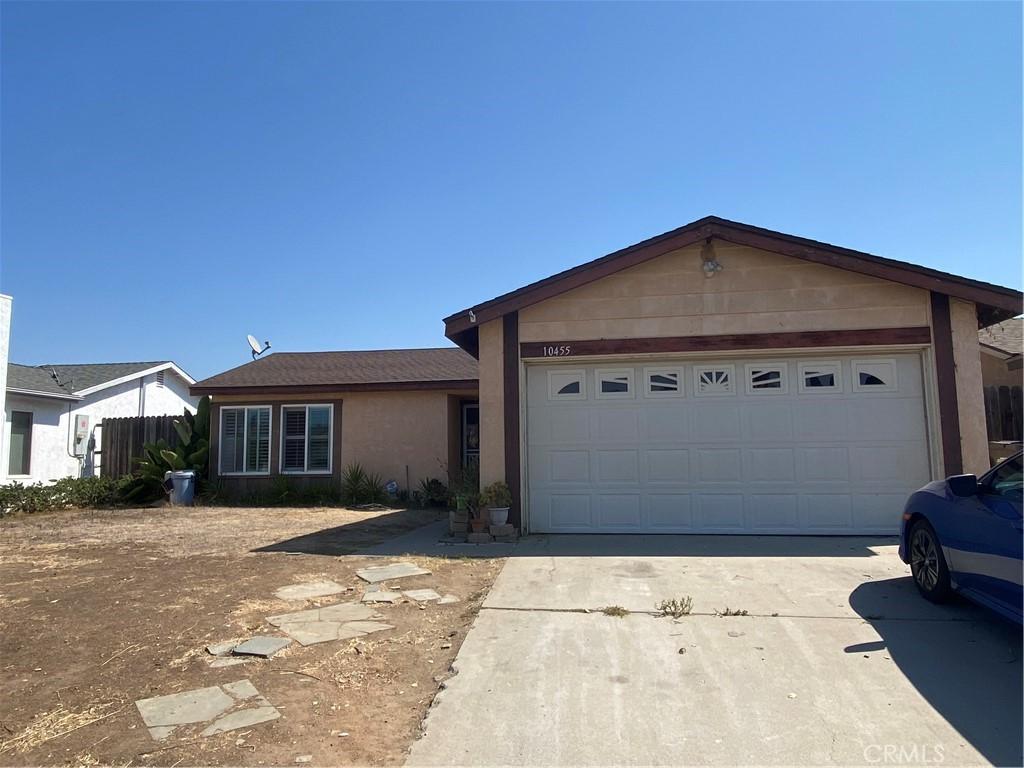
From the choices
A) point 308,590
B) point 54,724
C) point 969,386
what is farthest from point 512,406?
point 54,724

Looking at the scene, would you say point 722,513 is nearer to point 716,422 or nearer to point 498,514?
point 716,422

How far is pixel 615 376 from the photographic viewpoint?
934 cm

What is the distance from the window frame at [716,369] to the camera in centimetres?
907

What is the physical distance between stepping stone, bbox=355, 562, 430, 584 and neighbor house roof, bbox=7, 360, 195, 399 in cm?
1302

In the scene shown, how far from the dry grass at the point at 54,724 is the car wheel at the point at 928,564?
235 inches

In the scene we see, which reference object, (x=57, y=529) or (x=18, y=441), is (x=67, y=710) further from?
(x=18, y=441)

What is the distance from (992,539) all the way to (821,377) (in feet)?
15.4

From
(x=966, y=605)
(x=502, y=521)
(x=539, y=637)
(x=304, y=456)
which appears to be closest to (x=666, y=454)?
(x=502, y=521)

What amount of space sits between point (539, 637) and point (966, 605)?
3.57 meters

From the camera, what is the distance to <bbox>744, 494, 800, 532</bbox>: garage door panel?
28.9 ft

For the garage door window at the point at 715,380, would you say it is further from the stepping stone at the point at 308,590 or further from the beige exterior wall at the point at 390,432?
the beige exterior wall at the point at 390,432

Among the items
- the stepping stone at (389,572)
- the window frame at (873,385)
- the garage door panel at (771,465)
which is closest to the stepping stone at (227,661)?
the stepping stone at (389,572)

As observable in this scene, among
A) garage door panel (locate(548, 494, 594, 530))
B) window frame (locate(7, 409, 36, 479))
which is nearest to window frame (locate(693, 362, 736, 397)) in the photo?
garage door panel (locate(548, 494, 594, 530))

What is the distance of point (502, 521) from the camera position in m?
8.79
